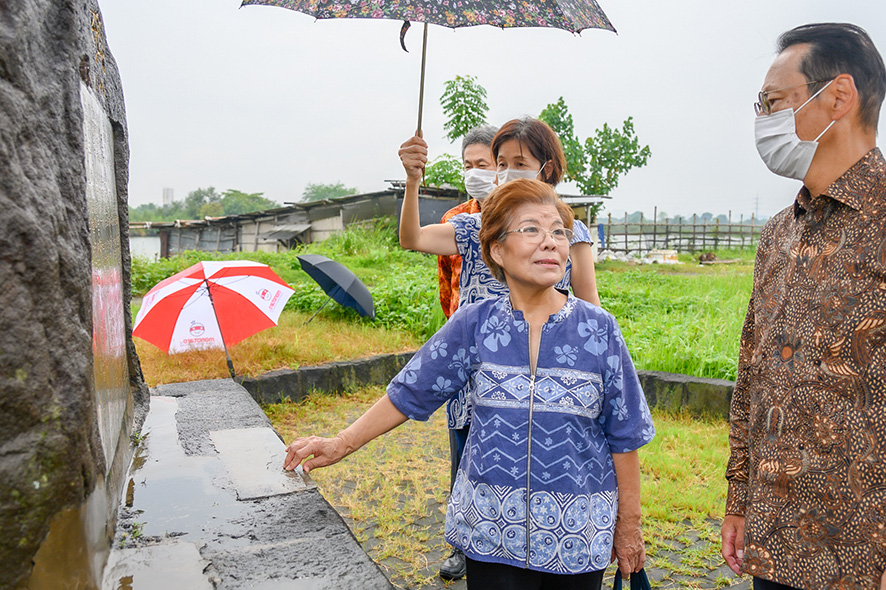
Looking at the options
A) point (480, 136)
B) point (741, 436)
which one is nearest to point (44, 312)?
point (741, 436)

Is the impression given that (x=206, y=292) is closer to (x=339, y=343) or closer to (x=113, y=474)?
(x=339, y=343)

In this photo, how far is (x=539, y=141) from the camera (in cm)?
246

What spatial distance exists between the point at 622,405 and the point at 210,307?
4.30m

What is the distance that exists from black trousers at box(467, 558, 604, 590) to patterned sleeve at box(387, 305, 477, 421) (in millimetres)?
402

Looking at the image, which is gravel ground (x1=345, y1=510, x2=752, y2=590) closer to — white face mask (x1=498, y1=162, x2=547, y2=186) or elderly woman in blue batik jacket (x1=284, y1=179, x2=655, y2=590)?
elderly woman in blue batik jacket (x1=284, y1=179, x2=655, y2=590)

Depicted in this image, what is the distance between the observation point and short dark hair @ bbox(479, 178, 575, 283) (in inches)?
65.6

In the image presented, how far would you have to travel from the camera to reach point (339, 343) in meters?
6.43

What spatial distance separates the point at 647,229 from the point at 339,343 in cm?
2517

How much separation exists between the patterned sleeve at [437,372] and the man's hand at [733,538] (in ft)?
2.53

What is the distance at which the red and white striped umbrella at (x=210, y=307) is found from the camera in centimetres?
497

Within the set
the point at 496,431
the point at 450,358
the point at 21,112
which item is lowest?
the point at 496,431

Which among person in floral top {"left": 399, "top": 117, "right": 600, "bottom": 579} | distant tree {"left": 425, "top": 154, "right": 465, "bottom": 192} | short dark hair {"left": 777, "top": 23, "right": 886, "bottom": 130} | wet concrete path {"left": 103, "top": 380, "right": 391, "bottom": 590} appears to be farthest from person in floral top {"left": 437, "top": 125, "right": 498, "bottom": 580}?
distant tree {"left": 425, "top": 154, "right": 465, "bottom": 192}

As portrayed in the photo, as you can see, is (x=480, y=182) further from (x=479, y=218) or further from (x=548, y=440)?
(x=548, y=440)

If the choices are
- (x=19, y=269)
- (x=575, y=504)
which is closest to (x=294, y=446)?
(x=575, y=504)
